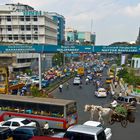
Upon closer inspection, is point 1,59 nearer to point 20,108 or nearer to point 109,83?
point 109,83

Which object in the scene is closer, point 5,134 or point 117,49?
point 5,134

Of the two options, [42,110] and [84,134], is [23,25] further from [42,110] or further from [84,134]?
[84,134]

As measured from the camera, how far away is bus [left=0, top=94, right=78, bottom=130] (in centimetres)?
2256

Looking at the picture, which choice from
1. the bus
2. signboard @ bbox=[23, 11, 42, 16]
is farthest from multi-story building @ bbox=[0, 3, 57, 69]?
the bus

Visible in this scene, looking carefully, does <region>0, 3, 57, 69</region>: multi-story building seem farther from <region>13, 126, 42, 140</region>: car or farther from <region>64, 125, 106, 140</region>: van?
<region>64, 125, 106, 140</region>: van

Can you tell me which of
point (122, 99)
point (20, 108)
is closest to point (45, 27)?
point (122, 99)

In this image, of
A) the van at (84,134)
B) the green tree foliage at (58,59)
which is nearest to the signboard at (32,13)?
the green tree foliage at (58,59)

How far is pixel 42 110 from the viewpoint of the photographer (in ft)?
77.1

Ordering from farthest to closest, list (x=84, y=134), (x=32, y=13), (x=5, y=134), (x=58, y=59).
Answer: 1. (x=58, y=59)
2. (x=32, y=13)
3. (x=5, y=134)
4. (x=84, y=134)

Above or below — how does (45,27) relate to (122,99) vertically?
above

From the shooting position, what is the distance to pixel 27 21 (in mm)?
93562

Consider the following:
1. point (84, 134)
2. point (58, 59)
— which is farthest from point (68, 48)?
point (58, 59)

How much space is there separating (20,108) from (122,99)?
12.9m

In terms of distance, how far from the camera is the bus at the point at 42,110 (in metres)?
22.6
